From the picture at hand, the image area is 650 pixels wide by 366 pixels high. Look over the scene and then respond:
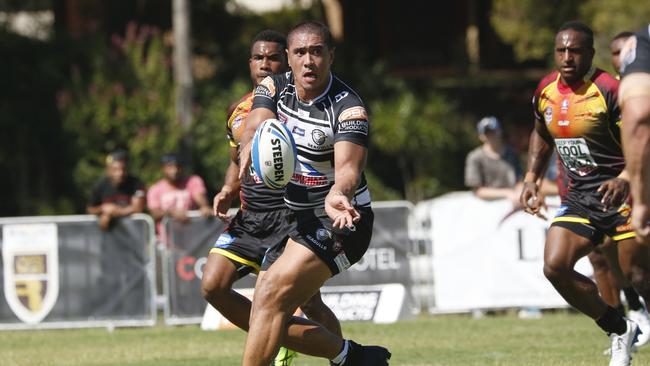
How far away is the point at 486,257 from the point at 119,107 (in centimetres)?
902

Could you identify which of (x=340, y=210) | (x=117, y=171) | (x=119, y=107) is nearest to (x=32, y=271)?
(x=117, y=171)

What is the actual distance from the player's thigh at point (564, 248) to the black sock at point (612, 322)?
0.43m

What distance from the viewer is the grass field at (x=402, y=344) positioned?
1034cm

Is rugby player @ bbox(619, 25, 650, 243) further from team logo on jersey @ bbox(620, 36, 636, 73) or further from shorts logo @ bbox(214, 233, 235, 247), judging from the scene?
shorts logo @ bbox(214, 233, 235, 247)

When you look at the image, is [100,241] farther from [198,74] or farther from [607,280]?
[198,74]

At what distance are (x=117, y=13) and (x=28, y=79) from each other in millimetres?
2329

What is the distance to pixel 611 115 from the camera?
8.92m

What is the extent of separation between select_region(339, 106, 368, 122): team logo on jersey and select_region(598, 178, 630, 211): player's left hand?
1.96m

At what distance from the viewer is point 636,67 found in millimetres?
6309

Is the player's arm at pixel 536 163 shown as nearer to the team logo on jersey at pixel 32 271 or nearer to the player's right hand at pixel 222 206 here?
the player's right hand at pixel 222 206

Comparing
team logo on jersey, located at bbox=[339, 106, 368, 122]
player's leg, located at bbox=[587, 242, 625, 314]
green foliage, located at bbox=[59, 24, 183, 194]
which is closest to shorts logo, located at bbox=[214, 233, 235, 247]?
team logo on jersey, located at bbox=[339, 106, 368, 122]

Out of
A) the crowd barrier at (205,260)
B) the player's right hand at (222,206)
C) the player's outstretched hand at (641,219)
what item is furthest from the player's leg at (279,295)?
the crowd barrier at (205,260)

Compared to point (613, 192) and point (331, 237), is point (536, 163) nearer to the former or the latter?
point (613, 192)

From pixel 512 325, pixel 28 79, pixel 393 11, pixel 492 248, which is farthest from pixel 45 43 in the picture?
pixel 512 325
